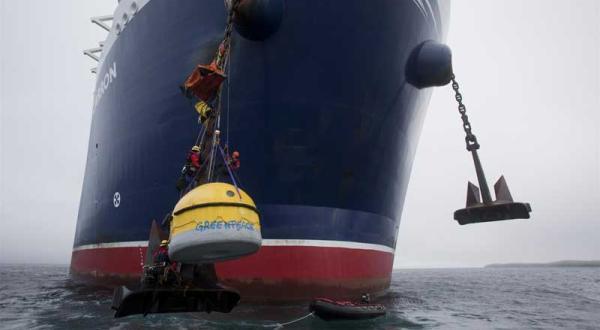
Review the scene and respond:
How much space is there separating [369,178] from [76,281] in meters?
11.9

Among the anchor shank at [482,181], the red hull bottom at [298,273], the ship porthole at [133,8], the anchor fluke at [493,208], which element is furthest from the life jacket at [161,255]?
the ship porthole at [133,8]

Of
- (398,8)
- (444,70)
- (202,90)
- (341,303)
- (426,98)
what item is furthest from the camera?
(426,98)

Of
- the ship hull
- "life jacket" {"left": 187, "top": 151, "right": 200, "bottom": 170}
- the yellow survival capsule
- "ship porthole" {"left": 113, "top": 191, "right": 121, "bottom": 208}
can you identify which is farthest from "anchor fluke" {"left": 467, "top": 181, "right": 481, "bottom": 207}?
"ship porthole" {"left": 113, "top": 191, "right": 121, "bottom": 208}

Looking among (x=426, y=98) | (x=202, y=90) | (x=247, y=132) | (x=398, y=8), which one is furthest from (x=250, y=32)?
(x=426, y=98)

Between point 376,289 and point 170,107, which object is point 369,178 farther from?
point 170,107

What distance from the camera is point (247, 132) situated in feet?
29.4

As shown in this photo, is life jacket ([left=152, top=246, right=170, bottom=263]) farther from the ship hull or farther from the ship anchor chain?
the ship anchor chain

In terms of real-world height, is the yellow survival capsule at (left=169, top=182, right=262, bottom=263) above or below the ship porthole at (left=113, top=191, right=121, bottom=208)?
below

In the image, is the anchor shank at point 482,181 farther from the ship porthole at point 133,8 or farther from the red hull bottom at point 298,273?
the ship porthole at point 133,8

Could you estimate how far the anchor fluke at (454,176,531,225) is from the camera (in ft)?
27.6

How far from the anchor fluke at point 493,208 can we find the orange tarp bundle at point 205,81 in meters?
5.93

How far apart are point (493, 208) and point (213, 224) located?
6434mm

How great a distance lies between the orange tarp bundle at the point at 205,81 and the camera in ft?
20.2

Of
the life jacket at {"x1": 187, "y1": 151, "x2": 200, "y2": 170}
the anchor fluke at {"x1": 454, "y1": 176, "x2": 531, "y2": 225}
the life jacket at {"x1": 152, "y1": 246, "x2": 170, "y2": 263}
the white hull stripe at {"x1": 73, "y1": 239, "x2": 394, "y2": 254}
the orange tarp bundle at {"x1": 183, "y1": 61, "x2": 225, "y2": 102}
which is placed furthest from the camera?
the white hull stripe at {"x1": 73, "y1": 239, "x2": 394, "y2": 254}
